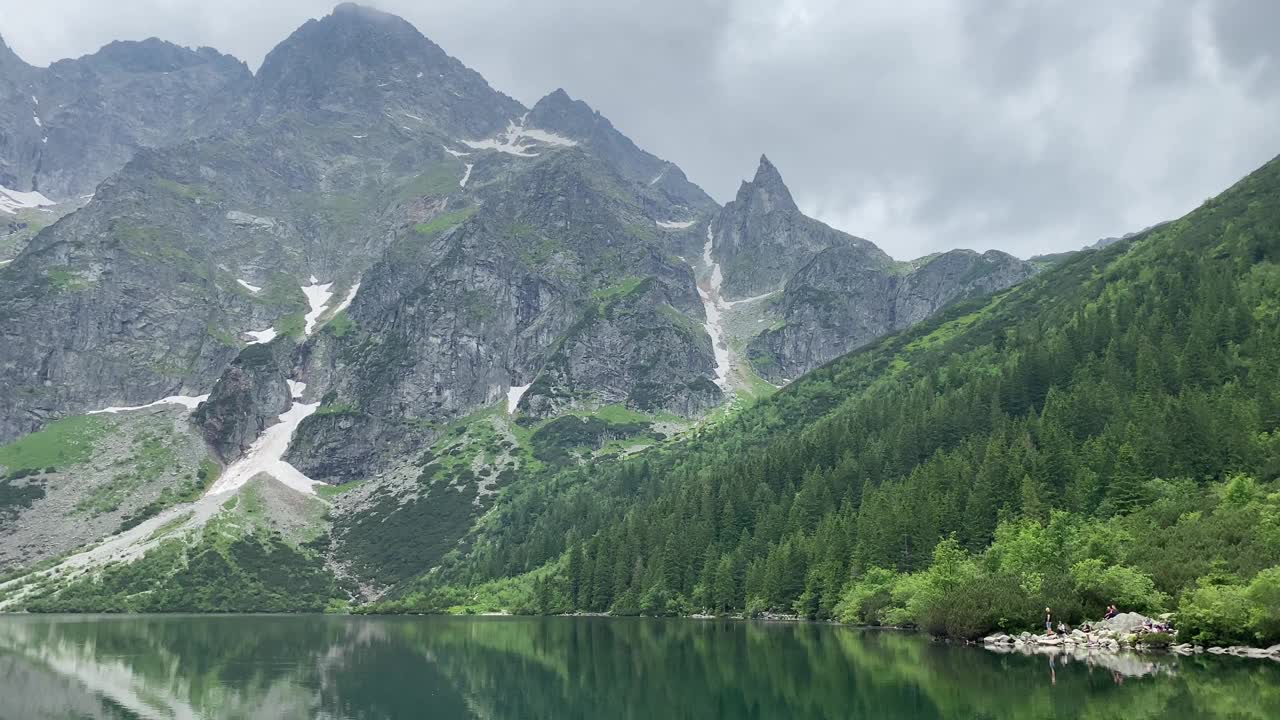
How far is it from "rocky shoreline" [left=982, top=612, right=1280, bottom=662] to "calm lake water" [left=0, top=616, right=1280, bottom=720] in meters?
4.17

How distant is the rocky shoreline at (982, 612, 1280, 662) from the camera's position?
55781 mm

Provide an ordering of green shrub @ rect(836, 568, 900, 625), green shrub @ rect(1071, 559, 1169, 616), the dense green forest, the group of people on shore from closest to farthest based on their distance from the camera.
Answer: the group of people on shore < green shrub @ rect(1071, 559, 1169, 616) < the dense green forest < green shrub @ rect(836, 568, 900, 625)

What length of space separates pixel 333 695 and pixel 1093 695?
4183 centimetres

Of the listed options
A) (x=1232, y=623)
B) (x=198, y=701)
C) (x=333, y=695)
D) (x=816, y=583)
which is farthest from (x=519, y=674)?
(x=816, y=583)

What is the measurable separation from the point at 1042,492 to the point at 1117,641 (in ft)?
138

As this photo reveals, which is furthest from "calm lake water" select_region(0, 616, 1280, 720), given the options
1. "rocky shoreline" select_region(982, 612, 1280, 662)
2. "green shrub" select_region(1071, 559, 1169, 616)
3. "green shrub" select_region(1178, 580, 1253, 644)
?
"green shrub" select_region(1071, 559, 1169, 616)

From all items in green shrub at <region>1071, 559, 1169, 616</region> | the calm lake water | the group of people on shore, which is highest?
green shrub at <region>1071, 559, 1169, 616</region>

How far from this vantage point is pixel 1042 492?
326 feet

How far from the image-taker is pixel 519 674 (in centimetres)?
6181

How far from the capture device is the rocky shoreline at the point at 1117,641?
55.8m

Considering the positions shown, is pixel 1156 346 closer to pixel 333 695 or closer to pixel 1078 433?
pixel 1078 433

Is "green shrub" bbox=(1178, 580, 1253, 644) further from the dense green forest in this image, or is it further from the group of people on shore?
the group of people on shore

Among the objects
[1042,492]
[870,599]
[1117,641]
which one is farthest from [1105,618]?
[1042,492]

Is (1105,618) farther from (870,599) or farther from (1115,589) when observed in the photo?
(870,599)
